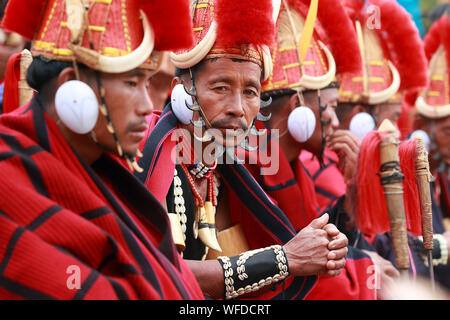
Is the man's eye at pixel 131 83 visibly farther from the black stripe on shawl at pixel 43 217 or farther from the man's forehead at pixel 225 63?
the man's forehead at pixel 225 63

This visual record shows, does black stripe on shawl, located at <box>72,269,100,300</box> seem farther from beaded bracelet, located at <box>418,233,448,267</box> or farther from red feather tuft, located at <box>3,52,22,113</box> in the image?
beaded bracelet, located at <box>418,233,448,267</box>

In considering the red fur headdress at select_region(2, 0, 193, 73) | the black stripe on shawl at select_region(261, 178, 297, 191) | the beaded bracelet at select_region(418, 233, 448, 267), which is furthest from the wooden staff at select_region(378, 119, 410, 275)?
the red fur headdress at select_region(2, 0, 193, 73)

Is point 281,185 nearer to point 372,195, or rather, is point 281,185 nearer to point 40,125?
point 372,195

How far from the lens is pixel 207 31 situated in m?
3.12

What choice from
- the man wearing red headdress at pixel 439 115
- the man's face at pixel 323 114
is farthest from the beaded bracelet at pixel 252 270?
the man wearing red headdress at pixel 439 115

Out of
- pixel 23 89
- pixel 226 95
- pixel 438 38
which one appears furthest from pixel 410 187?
pixel 438 38

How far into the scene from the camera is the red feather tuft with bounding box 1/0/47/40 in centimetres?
222

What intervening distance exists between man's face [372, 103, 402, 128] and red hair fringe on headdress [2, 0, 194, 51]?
9.82 feet

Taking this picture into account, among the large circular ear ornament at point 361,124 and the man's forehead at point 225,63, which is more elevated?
the man's forehead at point 225,63

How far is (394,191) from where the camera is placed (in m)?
3.43

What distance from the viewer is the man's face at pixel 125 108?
84.7 inches

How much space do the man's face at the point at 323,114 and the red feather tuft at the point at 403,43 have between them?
100cm

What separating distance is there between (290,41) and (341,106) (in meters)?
1.12
